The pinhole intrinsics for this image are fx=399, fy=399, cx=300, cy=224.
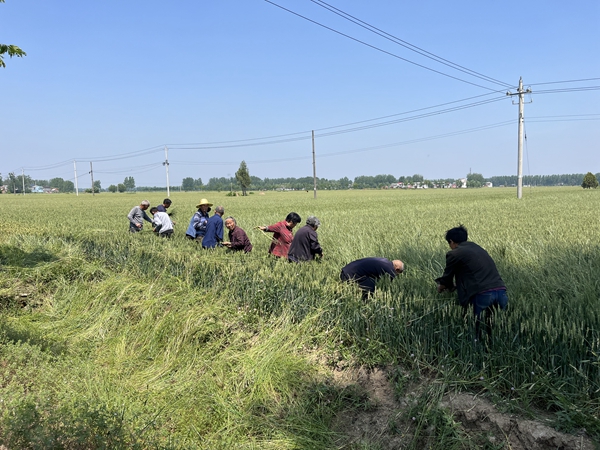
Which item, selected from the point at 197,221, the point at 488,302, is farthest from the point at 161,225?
the point at 488,302

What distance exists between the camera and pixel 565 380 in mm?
3068

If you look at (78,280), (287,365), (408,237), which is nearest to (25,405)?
(287,365)

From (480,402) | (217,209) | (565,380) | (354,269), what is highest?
(217,209)

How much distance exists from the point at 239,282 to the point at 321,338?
1.72 metres

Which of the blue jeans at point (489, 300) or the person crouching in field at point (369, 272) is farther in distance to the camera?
the person crouching in field at point (369, 272)

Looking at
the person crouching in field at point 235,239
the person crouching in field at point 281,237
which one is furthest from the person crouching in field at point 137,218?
the person crouching in field at point 281,237

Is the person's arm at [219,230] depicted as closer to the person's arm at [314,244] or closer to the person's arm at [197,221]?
the person's arm at [197,221]

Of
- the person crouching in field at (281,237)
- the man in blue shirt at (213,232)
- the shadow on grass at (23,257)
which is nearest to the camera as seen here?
the person crouching in field at (281,237)

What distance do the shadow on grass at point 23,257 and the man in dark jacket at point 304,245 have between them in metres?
5.06

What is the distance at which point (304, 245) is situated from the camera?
6578 mm

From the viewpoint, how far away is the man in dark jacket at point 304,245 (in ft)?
21.3

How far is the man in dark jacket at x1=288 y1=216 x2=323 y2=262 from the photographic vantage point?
21.3 ft

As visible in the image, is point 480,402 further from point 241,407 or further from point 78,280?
point 78,280

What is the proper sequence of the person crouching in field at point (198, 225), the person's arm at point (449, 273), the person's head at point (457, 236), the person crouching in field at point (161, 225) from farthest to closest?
the person crouching in field at point (161, 225) → the person crouching in field at point (198, 225) → the person's head at point (457, 236) → the person's arm at point (449, 273)
